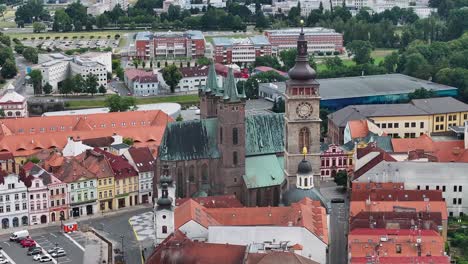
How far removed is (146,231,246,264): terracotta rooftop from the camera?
47.2 m

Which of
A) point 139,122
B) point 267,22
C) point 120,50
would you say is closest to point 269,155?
point 139,122

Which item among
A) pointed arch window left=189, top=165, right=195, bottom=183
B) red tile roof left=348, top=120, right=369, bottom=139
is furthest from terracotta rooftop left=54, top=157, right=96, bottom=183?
red tile roof left=348, top=120, right=369, bottom=139

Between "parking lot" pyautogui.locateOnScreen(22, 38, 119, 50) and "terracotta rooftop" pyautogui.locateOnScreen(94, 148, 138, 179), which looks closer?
"terracotta rooftop" pyautogui.locateOnScreen(94, 148, 138, 179)

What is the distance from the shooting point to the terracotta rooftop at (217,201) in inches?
2288

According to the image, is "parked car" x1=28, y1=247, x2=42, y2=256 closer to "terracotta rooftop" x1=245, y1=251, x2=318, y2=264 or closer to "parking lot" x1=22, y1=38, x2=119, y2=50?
"terracotta rooftop" x1=245, y1=251, x2=318, y2=264

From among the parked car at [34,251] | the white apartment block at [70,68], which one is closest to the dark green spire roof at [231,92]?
the parked car at [34,251]

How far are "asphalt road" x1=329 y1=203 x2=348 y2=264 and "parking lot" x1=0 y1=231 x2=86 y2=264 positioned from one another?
16910 millimetres

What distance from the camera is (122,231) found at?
209 feet

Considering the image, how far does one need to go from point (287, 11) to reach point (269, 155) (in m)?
133

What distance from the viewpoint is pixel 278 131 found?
211ft

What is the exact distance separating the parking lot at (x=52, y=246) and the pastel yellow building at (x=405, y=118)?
33.8m

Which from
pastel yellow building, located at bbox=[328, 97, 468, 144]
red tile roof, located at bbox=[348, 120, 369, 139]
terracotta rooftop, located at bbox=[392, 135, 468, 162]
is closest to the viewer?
terracotta rooftop, located at bbox=[392, 135, 468, 162]

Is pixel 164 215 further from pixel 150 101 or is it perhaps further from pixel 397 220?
pixel 150 101

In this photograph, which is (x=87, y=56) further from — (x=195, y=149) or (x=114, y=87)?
(x=195, y=149)
